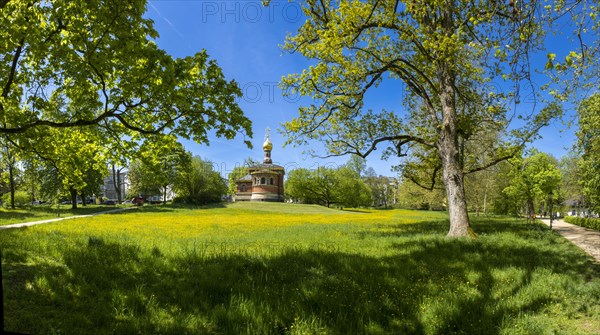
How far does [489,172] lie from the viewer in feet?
154

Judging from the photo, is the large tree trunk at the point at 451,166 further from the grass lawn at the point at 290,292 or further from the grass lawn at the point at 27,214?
the grass lawn at the point at 27,214

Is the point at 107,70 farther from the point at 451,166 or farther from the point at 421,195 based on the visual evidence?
the point at 421,195

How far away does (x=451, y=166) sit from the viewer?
596 inches

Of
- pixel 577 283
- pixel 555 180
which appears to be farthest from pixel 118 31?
pixel 555 180

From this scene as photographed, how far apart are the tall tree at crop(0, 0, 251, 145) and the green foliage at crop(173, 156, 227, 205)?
194ft

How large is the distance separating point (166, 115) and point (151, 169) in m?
2.95

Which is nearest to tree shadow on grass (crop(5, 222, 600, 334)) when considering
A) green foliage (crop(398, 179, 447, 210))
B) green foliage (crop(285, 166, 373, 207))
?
green foliage (crop(398, 179, 447, 210))

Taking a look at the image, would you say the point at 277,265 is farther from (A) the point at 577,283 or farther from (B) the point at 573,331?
(A) the point at 577,283

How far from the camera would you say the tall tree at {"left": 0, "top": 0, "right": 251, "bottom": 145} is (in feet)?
29.8

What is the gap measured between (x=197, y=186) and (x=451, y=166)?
65.7 m

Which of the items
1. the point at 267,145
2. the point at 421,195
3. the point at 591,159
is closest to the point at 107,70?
the point at 591,159

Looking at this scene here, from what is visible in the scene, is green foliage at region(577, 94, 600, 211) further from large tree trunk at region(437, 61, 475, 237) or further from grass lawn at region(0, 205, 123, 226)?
grass lawn at region(0, 205, 123, 226)

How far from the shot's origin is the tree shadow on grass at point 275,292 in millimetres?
5586

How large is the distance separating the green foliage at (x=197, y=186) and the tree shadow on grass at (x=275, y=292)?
62.9 meters
